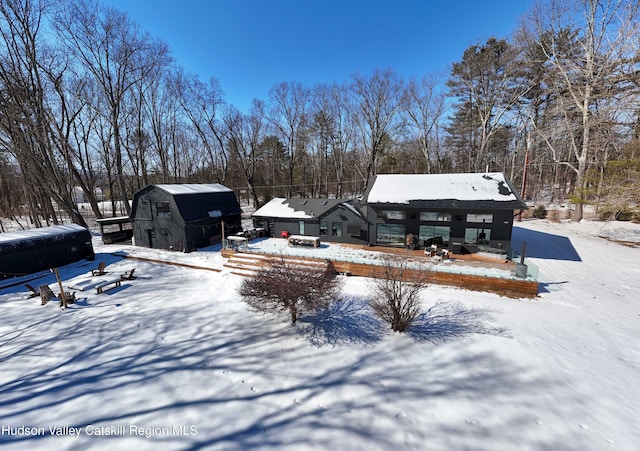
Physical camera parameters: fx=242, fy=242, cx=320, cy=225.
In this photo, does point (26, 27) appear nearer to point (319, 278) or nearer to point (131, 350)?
point (131, 350)

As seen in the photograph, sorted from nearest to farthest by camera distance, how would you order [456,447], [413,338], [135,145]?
1. [456,447]
2. [413,338]
3. [135,145]

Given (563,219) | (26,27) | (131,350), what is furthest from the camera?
(563,219)

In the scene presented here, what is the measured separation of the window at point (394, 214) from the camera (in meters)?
16.1

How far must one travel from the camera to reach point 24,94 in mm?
18047

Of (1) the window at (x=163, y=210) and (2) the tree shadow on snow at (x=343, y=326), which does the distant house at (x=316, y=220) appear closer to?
(1) the window at (x=163, y=210)

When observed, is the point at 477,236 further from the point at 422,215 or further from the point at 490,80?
the point at 490,80

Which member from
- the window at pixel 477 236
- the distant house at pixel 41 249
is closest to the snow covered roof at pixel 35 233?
the distant house at pixel 41 249

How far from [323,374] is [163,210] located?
18.0 m

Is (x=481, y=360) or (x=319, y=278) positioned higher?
(x=319, y=278)

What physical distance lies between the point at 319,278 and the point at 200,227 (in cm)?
1401

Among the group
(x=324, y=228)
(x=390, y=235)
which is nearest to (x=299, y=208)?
(x=324, y=228)

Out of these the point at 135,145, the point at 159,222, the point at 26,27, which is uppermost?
the point at 26,27

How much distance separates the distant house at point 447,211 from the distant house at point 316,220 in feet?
4.00

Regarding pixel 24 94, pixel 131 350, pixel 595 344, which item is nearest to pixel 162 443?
pixel 131 350
